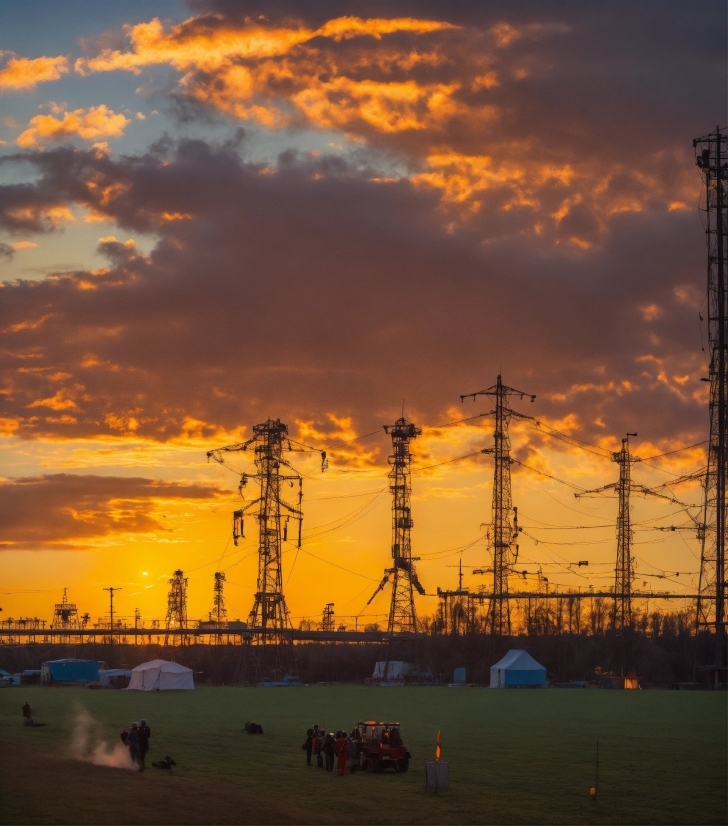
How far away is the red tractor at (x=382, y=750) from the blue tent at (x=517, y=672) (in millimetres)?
85943

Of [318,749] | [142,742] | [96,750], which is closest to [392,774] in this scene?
[318,749]

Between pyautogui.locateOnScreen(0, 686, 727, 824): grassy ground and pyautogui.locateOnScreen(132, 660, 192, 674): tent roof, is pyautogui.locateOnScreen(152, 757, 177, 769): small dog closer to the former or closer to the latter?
pyautogui.locateOnScreen(0, 686, 727, 824): grassy ground

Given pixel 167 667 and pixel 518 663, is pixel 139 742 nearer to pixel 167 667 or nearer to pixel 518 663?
pixel 167 667

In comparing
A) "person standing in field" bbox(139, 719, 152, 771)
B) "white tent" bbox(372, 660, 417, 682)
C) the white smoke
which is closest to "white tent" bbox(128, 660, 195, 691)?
"white tent" bbox(372, 660, 417, 682)

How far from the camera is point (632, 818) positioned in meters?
34.8

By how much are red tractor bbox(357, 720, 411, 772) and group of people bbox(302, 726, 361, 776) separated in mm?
339

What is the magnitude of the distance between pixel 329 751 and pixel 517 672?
290 feet

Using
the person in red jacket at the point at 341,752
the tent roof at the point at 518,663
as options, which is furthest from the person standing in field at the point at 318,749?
the tent roof at the point at 518,663

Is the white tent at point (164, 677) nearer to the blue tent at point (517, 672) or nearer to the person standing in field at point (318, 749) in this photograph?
the blue tent at point (517, 672)

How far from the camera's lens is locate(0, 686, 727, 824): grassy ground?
115 feet

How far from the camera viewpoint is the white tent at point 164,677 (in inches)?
5074

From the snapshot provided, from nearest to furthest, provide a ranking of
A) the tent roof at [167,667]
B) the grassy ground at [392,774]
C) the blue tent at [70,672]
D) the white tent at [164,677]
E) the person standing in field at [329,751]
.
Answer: the grassy ground at [392,774] → the person standing in field at [329,751] → the white tent at [164,677] → the tent roof at [167,667] → the blue tent at [70,672]

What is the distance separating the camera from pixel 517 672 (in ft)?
429

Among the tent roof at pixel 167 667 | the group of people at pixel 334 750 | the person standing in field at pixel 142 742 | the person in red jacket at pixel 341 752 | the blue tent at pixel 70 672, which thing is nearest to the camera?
the person in red jacket at pixel 341 752
